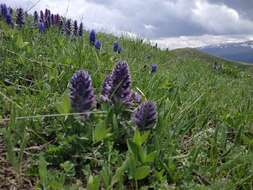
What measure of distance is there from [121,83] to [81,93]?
34cm

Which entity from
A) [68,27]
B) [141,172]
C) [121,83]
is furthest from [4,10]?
[141,172]

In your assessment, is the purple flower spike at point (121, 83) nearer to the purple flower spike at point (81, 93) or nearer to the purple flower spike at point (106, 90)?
the purple flower spike at point (106, 90)

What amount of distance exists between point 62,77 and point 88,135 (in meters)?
1.26

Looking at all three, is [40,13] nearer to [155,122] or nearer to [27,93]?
[27,93]

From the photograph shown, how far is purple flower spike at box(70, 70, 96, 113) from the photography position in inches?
94.6

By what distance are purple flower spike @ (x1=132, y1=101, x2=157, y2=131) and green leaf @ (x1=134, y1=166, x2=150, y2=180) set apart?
1.29 ft

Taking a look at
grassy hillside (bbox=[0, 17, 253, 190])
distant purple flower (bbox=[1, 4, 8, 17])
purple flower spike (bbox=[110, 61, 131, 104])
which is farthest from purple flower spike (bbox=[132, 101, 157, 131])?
distant purple flower (bbox=[1, 4, 8, 17])

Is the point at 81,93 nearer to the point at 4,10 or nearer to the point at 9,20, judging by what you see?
the point at 9,20

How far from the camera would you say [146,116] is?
96.4 inches

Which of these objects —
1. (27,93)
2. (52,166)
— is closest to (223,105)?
(27,93)

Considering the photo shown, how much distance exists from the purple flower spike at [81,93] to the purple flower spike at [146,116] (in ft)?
1.07

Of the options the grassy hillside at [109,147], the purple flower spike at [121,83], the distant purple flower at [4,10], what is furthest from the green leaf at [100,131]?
the distant purple flower at [4,10]

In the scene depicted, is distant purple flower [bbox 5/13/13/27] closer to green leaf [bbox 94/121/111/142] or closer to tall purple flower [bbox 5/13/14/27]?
tall purple flower [bbox 5/13/14/27]

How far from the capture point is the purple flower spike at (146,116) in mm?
2443
